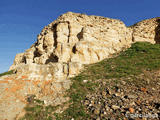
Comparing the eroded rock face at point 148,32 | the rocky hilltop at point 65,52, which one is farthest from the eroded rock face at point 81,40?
the eroded rock face at point 148,32

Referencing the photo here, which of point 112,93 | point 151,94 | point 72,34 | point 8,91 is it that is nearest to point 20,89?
point 8,91

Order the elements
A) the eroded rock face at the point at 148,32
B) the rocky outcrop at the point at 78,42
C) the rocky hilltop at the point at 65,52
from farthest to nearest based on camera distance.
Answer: the eroded rock face at the point at 148,32, the rocky outcrop at the point at 78,42, the rocky hilltop at the point at 65,52

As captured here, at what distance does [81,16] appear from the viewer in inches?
832

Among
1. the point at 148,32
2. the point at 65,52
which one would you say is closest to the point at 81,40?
the point at 65,52

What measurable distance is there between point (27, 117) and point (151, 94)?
8.42 metres

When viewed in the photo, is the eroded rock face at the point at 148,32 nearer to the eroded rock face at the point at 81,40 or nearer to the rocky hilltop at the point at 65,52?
the rocky hilltop at the point at 65,52

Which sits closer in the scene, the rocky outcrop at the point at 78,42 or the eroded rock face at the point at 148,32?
the rocky outcrop at the point at 78,42

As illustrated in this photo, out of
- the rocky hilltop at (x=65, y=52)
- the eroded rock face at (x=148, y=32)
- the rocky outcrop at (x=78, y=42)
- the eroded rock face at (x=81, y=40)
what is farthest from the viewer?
the eroded rock face at (x=148, y=32)

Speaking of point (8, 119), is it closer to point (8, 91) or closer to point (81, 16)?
point (8, 91)

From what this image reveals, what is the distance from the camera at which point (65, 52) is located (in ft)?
51.6

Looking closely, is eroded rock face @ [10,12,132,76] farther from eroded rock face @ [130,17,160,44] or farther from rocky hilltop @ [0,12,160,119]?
eroded rock face @ [130,17,160,44]

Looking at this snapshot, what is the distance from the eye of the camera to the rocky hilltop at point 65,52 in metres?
8.40

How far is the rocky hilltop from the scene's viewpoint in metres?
8.40

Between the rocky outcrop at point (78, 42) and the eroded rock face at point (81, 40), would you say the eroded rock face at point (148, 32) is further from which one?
the eroded rock face at point (81, 40)
